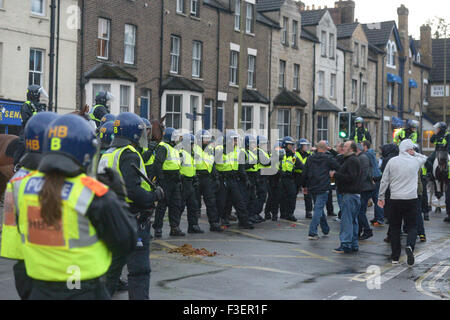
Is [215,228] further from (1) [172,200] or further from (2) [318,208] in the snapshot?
(2) [318,208]

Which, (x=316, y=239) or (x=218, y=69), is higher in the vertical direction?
(x=218, y=69)

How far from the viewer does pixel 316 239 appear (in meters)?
13.0

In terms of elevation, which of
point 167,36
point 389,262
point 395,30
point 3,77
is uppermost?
point 395,30

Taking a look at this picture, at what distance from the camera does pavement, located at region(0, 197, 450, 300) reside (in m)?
7.72

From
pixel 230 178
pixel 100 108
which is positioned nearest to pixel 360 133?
pixel 230 178

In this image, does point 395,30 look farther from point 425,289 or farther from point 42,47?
point 425,289

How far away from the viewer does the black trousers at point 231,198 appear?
1455 centimetres

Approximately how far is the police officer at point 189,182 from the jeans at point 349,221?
3.39m

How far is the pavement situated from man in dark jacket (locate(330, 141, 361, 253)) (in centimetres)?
26

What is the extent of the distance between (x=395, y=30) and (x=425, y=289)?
50.6m

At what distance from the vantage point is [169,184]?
12.7 m

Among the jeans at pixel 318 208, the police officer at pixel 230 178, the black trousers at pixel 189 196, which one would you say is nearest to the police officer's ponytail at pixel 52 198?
the jeans at pixel 318 208

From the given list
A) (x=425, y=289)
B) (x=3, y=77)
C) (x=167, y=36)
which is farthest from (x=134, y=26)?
(x=425, y=289)

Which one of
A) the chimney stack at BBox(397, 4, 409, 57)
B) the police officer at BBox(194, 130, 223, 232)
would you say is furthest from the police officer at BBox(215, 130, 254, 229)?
the chimney stack at BBox(397, 4, 409, 57)
